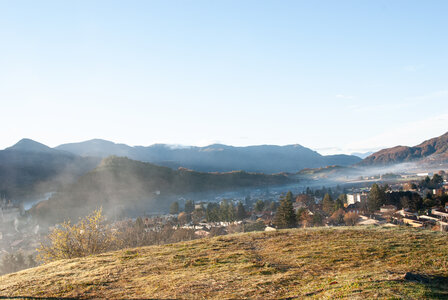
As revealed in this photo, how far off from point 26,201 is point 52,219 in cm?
4336

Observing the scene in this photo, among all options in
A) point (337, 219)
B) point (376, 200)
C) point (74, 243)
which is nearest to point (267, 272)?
point (74, 243)

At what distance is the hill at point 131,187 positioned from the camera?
323 feet

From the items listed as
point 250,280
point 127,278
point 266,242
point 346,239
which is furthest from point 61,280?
point 346,239

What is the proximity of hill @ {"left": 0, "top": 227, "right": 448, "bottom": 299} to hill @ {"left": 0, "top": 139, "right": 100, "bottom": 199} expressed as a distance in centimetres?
13458

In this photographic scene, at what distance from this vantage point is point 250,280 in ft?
30.1

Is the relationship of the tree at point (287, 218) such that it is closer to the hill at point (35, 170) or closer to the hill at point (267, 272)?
the hill at point (267, 272)

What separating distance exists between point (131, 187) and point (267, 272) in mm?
132333

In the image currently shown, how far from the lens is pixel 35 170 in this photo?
14512cm

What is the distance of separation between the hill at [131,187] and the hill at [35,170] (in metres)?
18.2

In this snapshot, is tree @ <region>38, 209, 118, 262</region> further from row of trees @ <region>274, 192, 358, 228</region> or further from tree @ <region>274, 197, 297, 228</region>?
row of trees @ <region>274, 192, 358, 228</region>

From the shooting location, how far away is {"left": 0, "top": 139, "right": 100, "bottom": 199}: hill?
124m

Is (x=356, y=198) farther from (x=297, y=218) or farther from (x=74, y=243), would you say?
(x=74, y=243)

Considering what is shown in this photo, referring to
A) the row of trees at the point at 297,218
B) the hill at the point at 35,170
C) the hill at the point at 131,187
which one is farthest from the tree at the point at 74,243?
the hill at the point at 35,170

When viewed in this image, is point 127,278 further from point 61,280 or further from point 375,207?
point 375,207
